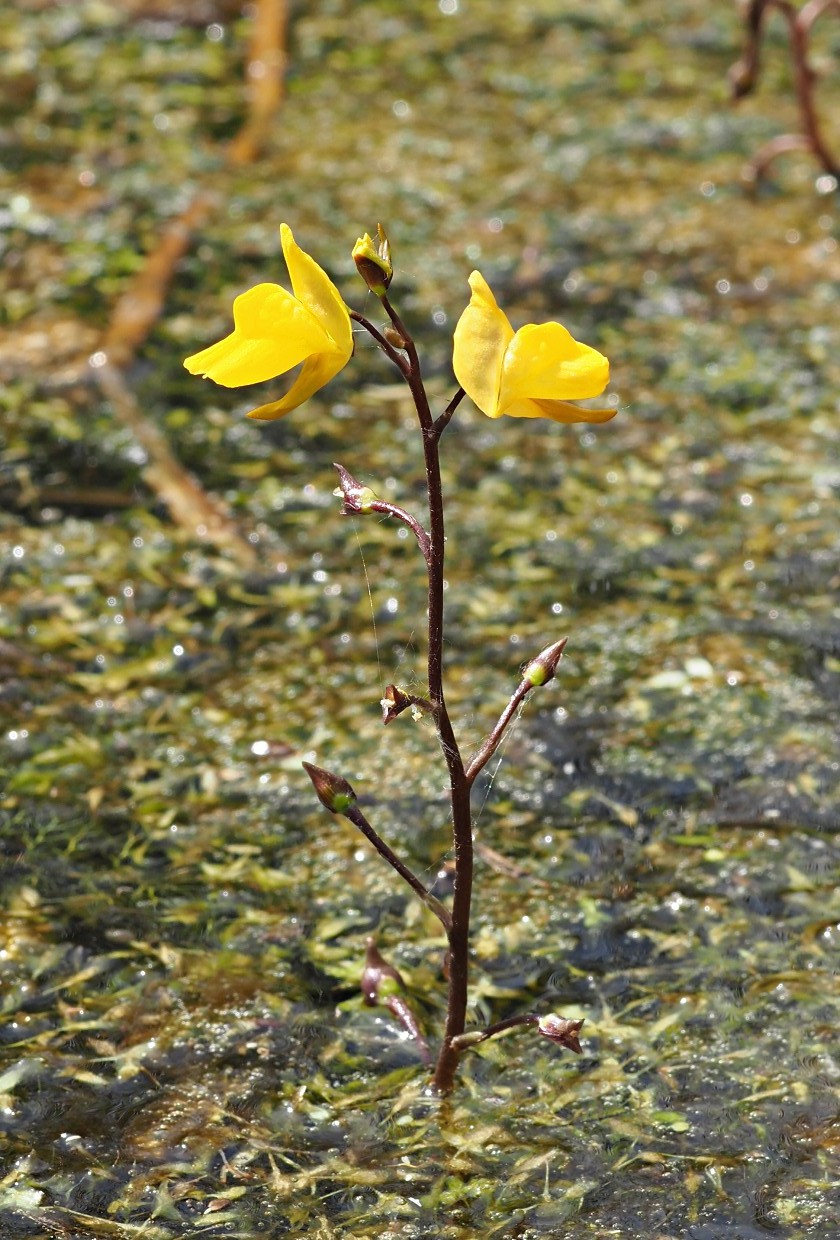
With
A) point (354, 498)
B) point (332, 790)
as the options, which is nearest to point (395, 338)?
point (354, 498)

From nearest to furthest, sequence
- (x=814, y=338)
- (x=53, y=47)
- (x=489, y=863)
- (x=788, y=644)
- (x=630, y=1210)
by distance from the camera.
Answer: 1. (x=630, y=1210)
2. (x=489, y=863)
3. (x=788, y=644)
4. (x=814, y=338)
5. (x=53, y=47)

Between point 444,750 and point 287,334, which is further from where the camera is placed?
point 444,750

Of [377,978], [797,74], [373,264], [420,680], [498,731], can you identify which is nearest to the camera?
[373,264]

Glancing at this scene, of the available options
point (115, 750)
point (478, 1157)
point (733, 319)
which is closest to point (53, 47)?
point (733, 319)

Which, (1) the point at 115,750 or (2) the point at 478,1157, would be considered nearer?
(2) the point at 478,1157

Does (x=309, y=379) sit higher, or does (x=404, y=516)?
(x=309, y=379)

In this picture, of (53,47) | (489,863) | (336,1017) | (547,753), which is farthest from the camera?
(53,47)

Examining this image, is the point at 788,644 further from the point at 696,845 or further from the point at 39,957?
the point at 39,957

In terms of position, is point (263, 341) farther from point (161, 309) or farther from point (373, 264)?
point (161, 309)
